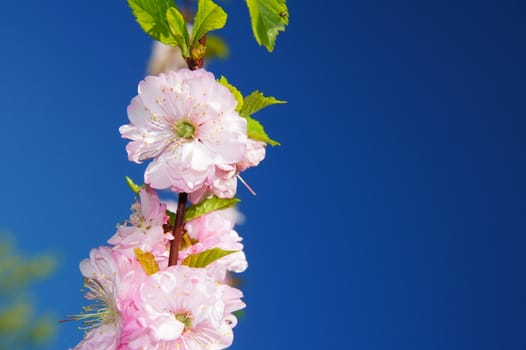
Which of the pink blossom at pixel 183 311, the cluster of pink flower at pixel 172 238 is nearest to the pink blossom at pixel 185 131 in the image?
the cluster of pink flower at pixel 172 238

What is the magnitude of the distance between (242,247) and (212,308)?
0.48 ft

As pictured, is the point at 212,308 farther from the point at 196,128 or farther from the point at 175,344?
the point at 196,128

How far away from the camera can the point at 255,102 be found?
1.03 meters

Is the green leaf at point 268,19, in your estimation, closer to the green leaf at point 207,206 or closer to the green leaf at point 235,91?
the green leaf at point 235,91

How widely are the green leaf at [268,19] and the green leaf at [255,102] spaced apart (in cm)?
9

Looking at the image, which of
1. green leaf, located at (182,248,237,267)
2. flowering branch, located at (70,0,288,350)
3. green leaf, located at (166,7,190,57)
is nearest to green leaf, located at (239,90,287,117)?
flowering branch, located at (70,0,288,350)

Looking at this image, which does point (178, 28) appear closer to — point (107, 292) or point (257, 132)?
point (257, 132)

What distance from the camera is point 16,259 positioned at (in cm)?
1097

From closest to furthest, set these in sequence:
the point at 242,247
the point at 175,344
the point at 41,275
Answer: the point at 175,344 < the point at 242,247 < the point at 41,275

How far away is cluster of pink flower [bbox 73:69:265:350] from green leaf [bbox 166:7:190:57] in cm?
5

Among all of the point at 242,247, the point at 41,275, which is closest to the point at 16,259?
the point at 41,275

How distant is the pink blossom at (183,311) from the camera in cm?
92

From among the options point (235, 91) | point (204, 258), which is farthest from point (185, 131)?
point (204, 258)

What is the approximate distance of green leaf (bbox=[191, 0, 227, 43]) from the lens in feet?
3.15
